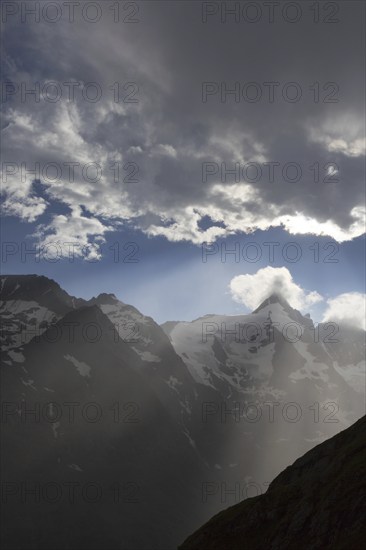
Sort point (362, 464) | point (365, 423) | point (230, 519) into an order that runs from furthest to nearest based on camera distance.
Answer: point (365, 423) < point (230, 519) < point (362, 464)

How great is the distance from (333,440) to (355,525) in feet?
97.6

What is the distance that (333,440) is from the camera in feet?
247

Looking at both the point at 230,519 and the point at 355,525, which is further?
the point at 230,519

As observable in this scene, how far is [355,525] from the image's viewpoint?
46.3 m

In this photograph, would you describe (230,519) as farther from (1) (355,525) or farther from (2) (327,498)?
(1) (355,525)

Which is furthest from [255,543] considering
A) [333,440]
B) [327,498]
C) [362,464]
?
[333,440]

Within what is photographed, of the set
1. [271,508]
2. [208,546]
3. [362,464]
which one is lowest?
[208,546]

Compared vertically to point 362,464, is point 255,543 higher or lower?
lower

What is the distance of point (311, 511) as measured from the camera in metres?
54.8

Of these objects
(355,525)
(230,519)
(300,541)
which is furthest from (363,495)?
(230,519)

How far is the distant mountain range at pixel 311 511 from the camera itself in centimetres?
4844

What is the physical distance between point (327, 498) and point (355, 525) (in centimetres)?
817

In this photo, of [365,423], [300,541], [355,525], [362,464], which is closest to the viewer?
[355,525]

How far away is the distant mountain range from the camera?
48.4 metres
